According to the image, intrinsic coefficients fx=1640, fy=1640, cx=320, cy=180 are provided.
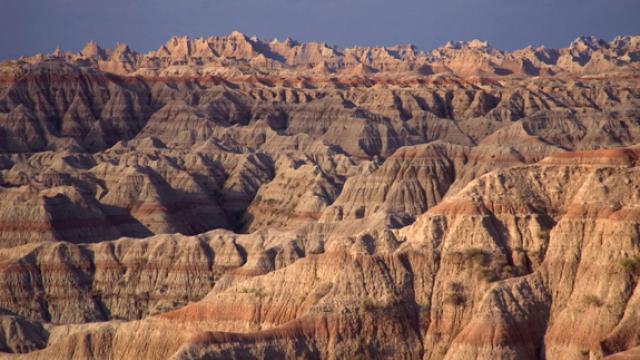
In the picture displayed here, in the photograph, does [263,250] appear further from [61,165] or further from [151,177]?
[61,165]

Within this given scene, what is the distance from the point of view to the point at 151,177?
179 m

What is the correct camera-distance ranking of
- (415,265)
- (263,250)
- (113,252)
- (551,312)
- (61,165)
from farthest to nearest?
(61,165) → (113,252) → (263,250) → (415,265) → (551,312)

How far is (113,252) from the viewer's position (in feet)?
434

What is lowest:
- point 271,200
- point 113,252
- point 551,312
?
point 551,312

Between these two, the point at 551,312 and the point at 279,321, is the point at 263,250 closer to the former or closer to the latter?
the point at 279,321

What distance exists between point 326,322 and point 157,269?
48754 mm

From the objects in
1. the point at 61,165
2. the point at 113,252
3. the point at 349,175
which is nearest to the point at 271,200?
the point at 349,175

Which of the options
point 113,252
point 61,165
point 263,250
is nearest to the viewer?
point 263,250

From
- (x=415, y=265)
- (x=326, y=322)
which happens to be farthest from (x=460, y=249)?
(x=326, y=322)

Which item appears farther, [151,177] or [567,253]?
[151,177]

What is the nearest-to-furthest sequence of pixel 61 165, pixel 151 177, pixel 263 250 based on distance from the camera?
pixel 263 250 → pixel 151 177 → pixel 61 165

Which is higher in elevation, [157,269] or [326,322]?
[157,269]

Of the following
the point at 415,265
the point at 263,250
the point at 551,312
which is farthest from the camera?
the point at 263,250

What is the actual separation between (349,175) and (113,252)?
5899 cm
